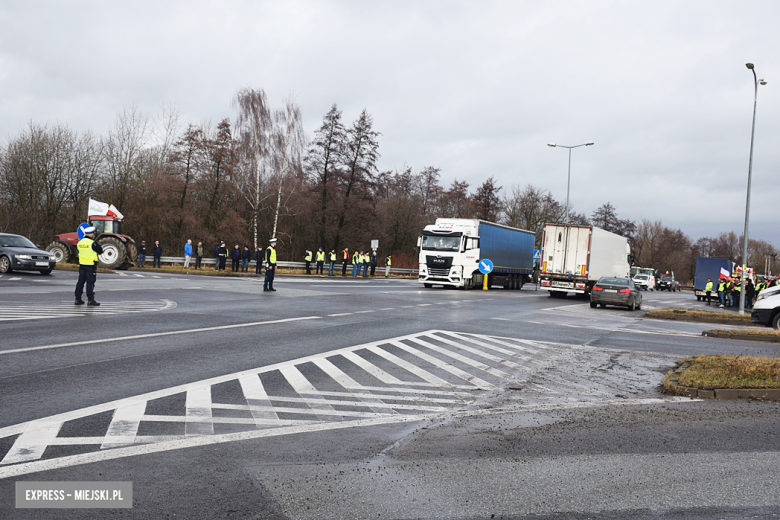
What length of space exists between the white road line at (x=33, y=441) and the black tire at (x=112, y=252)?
28671mm

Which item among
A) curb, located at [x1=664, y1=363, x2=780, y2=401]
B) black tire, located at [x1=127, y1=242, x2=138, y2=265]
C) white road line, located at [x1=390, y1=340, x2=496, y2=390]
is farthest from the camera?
black tire, located at [x1=127, y1=242, x2=138, y2=265]

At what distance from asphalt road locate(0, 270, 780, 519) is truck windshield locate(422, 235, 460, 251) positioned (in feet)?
68.1

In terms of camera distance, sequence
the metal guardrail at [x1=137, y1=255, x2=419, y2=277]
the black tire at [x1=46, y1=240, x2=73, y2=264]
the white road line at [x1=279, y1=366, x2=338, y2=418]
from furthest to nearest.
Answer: the metal guardrail at [x1=137, y1=255, x2=419, y2=277] → the black tire at [x1=46, y1=240, x2=73, y2=264] → the white road line at [x1=279, y1=366, x2=338, y2=418]

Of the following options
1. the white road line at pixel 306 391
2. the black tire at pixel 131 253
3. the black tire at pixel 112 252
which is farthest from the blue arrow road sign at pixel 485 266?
the white road line at pixel 306 391

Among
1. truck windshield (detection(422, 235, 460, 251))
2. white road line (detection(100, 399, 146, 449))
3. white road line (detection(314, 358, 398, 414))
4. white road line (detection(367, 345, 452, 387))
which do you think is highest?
truck windshield (detection(422, 235, 460, 251))

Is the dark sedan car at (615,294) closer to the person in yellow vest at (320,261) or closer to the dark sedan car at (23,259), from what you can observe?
the person in yellow vest at (320,261)

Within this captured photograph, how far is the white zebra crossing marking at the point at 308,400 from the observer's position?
505 cm

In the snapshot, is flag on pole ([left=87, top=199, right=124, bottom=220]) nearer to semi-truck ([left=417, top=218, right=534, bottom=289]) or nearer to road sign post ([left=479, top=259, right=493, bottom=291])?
semi-truck ([left=417, top=218, right=534, bottom=289])

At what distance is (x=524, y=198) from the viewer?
81.9 metres

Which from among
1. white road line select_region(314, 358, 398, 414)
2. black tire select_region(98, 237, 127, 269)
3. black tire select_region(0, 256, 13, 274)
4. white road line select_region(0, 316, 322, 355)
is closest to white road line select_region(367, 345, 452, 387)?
white road line select_region(314, 358, 398, 414)

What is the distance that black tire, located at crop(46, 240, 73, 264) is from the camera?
1280 inches

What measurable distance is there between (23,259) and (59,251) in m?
7.78

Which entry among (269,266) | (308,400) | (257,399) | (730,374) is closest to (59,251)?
(269,266)

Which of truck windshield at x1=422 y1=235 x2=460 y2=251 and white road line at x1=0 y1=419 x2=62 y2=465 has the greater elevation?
truck windshield at x1=422 y1=235 x2=460 y2=251
